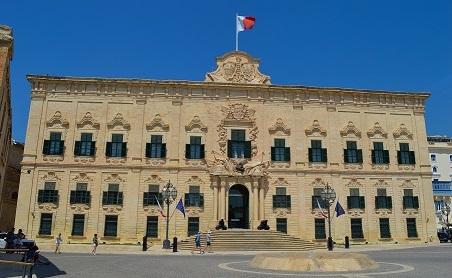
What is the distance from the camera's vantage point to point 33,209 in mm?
33250

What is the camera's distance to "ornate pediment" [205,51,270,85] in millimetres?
37656

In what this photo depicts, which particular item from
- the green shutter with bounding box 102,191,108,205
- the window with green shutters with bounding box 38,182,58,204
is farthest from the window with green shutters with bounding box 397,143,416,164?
the window with green shutters with bounding box 38,182,58,204

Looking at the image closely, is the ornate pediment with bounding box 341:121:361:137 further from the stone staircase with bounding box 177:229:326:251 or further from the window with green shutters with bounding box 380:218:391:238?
the stone staircase with bounding box 177:229:326:251

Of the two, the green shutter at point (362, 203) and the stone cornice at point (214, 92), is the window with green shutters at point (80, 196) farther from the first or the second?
the green shutter at point (362, 203)

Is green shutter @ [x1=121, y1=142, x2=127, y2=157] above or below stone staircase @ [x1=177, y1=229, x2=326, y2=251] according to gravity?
above

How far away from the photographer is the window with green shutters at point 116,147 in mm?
35219

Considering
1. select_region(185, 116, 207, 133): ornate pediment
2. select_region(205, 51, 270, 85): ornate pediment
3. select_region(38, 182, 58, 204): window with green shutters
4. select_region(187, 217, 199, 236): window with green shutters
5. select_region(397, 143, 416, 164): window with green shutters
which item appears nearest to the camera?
select_region(38, 182, 58, 204): window with green shutters

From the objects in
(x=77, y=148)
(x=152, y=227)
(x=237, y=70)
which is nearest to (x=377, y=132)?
(x=237, y=70)

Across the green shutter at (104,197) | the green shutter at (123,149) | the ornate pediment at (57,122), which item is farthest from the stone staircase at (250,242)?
the ornate pediment at (57,122)

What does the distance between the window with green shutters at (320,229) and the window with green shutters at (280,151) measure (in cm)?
622

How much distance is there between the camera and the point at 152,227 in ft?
112

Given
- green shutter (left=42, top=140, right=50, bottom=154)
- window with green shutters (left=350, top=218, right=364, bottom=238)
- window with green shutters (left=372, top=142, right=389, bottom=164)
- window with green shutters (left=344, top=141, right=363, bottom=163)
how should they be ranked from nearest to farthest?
green shutter (left=42, top=140, right=50, bottom=154) < window with green shutters (left=350, top=218, right=364, bottom=238) < window with green shutters (left=344, top=141, right=363, bottom=163) < window with green shutters (left=372, top=142, right=389, bottom=164)

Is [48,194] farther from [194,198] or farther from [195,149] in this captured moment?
[195,149]

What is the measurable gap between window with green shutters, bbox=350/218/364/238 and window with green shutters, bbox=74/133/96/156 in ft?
79.1
